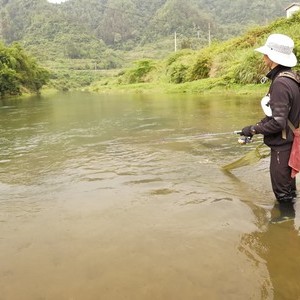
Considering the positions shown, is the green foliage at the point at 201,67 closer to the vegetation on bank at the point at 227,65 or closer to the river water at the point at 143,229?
the vegetation on bank at the point at 227,65

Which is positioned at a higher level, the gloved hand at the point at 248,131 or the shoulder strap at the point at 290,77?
the shoulder strap at the point at 290,77

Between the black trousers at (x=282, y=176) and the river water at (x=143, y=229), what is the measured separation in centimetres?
25

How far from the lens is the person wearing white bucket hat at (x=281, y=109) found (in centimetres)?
366

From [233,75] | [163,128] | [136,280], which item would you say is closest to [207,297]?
[136,280]

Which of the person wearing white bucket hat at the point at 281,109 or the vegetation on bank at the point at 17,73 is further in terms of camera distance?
the vegetation on bank at the point at 17,73

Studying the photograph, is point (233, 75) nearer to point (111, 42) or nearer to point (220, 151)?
point (220, 151)

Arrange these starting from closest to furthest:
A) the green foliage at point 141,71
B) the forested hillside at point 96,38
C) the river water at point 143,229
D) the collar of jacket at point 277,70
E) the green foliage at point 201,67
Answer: the river water at point 143,229, the collar of jacket at point 277,70, the green foliage at point 201,67, the green foliage at point 141,71, the forested hillside at point 96,38

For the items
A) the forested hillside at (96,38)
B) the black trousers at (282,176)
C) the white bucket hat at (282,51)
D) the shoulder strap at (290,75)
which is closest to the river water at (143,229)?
the black trousers at (282,176)

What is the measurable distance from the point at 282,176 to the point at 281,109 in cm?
73

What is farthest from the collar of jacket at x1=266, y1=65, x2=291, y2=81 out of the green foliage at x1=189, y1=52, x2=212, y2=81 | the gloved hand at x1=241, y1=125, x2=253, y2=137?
the green foliage at x1=189, y1=52, x2=212, y2=81

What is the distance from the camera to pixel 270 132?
150 inches

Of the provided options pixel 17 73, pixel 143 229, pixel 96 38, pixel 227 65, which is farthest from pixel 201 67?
pixel 96 38

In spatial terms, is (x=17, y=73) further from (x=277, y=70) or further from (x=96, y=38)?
(x=96, y=38)

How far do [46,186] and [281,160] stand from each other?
344 cm
